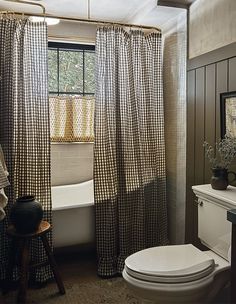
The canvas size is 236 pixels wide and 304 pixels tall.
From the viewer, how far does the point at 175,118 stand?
2586 mm

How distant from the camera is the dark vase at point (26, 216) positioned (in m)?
1.92

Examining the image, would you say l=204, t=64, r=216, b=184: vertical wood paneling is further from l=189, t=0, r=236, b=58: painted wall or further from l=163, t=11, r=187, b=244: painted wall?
l=163, t=11, r=187, b=244: painted wall

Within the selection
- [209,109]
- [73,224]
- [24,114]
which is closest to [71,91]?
[24,114]

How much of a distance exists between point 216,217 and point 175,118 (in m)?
1.08

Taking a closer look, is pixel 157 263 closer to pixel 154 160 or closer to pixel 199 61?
pixel 154 160

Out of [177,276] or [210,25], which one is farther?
[210,25]

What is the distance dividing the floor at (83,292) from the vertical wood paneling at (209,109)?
34.7 inches

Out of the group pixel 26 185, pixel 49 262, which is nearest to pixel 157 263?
pixel 49 262

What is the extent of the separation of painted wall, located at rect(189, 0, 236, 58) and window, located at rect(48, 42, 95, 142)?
4.16 ft

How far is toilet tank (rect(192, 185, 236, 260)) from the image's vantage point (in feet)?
5.55

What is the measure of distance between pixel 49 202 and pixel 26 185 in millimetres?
223

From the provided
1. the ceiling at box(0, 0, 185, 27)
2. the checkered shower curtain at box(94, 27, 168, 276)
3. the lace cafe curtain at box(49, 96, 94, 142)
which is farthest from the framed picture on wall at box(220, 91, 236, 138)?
the lace cafe curtain at box(49, 96, 94, 142)

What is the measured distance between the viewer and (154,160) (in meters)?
2.59

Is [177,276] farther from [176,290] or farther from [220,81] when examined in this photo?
[220,81]
